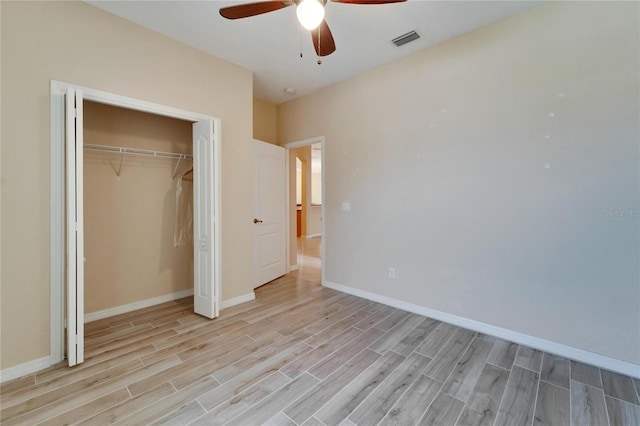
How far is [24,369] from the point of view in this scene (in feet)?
6.55

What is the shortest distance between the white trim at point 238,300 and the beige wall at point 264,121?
250 cm

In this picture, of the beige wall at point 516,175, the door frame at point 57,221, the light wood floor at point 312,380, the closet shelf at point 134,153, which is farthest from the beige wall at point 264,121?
the light wood floor at point 312,380

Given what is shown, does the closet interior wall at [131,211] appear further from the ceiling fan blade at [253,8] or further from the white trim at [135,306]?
the ceiling fan blade at [253,8]

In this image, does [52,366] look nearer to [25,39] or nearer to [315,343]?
[315,343]

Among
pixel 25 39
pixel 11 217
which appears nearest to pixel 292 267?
pixel 11 217

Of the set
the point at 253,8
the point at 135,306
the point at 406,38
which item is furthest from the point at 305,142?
the point at 135,306

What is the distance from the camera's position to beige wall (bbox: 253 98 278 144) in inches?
172

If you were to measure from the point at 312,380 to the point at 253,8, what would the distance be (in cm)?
262

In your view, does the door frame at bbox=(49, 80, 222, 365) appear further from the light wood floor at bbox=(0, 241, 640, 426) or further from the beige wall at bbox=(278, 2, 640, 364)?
the beige wall at bbox=(278, 2, 640, 364)

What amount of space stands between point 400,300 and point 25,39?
418cm

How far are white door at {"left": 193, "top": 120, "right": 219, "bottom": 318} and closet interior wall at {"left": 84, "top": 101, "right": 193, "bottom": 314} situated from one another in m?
0.69

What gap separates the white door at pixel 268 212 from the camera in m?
3.96

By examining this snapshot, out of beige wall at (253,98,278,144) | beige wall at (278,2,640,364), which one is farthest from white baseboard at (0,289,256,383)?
beige wall at (253,98,278,144)

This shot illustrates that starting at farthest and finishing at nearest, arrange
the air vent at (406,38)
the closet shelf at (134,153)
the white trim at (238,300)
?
the white trim at (238,300), the closet shelf at (134,153), the air vent at (406,38)
